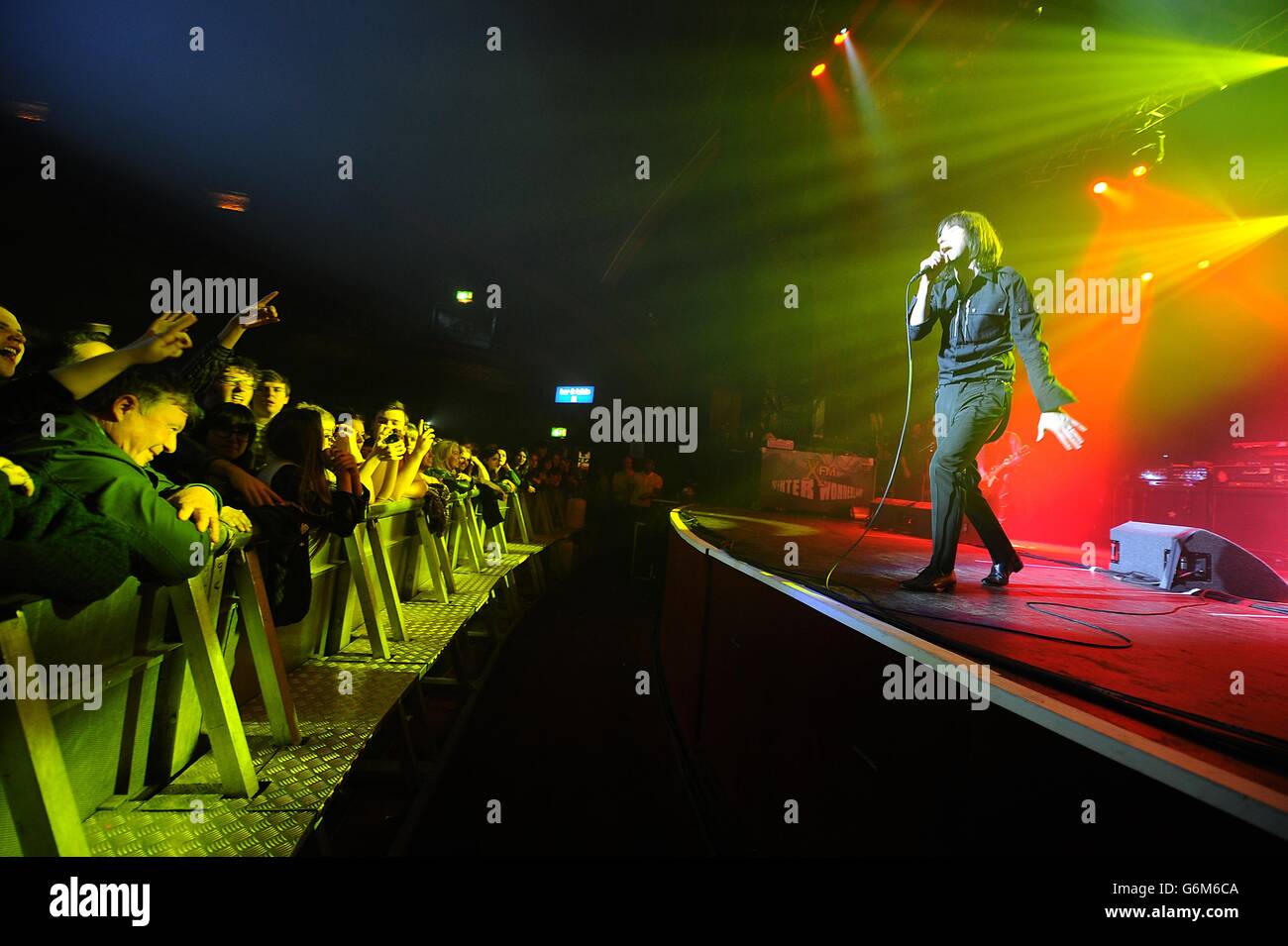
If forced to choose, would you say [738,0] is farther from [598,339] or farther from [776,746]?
[598,339]

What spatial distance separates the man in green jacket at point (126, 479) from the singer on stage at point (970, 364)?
2.83 metres

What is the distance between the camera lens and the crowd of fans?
1268mm

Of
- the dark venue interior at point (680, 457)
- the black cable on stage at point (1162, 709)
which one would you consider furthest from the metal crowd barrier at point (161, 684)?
the black cable on stage at point (1162, 709)

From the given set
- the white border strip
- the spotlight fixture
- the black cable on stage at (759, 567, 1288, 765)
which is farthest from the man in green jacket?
the spotlight fixture

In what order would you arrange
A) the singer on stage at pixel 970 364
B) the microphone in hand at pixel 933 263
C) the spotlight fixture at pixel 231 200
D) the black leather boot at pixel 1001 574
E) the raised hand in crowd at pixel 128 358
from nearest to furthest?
1. the raised hand in crowd at pixel 128 358
2. the singer on stage at pixel 970 364
3. the microphone in hand at pixel 933 263
4. the black leather boot at pixel 1001 574
5. the spotlight fixture at pixel 231 200

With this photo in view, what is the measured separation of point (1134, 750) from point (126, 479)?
2.37 m

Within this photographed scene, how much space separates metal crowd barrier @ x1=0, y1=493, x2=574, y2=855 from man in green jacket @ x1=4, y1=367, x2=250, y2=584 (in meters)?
0.18

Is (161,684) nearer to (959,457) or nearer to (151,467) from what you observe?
(151,467)

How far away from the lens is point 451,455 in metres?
6.52

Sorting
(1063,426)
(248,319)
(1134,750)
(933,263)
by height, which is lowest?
(1134,750)

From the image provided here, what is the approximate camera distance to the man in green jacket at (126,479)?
1.36m

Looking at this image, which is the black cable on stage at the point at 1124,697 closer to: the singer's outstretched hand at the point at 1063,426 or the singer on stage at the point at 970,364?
the singer on stage at the point at 970,364

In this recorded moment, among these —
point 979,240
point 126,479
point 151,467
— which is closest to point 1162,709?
point 979,240

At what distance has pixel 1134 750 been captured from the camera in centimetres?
87
